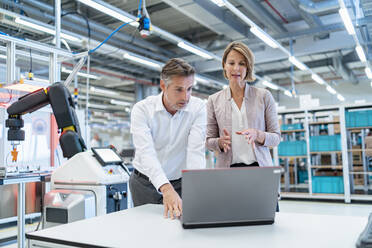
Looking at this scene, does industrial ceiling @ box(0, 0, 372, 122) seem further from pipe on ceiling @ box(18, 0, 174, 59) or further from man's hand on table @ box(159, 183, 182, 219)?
man's hand on table @ box(159, 183, 182, 219)

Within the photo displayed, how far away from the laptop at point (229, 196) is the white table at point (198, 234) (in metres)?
0.03

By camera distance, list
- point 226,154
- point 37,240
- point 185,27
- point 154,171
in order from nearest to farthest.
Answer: point 37,240, point 154,171, point 226,154, point 185,27

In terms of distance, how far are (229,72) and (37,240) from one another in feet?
3.55

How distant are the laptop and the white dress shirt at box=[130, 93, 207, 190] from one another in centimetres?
45

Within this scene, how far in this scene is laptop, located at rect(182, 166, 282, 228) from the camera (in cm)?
103

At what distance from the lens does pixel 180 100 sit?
4.74 ft

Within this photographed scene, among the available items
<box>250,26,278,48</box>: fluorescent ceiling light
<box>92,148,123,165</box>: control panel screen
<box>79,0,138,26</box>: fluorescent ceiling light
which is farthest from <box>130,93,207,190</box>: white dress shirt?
<box>250,26,278,48</box>: fluorescent ceiling light

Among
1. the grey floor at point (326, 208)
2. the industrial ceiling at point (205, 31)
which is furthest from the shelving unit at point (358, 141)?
the industrial ceiling at point (205, 31)

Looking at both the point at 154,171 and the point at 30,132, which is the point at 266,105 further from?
the point at 30,132

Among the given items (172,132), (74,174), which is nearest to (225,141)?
(172,132)

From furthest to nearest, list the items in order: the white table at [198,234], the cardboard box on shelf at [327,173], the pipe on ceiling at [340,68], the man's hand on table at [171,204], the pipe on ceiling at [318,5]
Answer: the pipe on ceiling at [340,68] → the cardboard box on shelf at [327,173] → the pipe on ceiling at [318,5] → the man's hand on table at [171,204] → the white table at [198,234]

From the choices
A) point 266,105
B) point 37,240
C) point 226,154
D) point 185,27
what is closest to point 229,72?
point 266,105

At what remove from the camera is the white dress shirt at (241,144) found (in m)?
1.57

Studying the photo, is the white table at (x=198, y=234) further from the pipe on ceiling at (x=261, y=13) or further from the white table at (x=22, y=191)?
the pipe on ceiling at (x=261, y=13)
